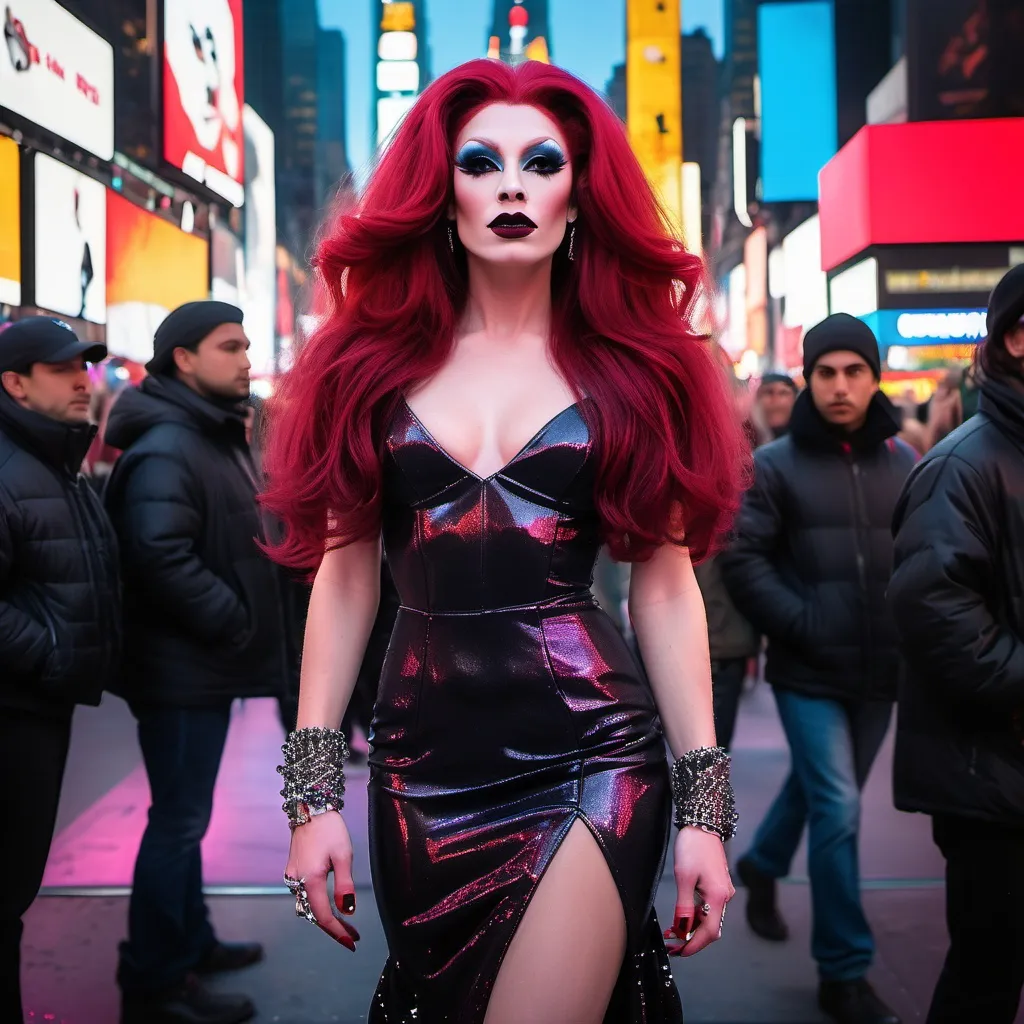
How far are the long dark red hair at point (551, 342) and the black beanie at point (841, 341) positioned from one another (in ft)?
7.15

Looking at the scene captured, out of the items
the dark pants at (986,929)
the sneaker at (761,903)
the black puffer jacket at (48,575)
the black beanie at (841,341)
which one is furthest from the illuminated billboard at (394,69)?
the dark pants at (986,929)

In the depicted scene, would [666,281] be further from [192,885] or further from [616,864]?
[192,885]

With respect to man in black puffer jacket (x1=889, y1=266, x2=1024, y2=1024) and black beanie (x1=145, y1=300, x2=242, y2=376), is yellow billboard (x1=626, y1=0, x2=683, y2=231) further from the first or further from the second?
man in black puffer jacket (x1=889, y1=266, x2=1024, y2=1024)

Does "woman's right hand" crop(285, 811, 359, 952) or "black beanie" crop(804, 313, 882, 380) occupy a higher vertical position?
"black beanie" crop(804, 313, 882, 380)

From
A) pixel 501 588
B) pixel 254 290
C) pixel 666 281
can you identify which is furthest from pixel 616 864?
pixel 254 290

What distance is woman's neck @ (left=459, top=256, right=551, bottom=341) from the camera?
2.31m

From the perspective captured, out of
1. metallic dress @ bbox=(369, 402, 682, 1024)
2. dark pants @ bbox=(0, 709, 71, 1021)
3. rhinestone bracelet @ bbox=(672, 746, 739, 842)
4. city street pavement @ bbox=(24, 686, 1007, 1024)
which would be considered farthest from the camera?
city street pavement @ bbox=(24, 686, 1007, 1024)

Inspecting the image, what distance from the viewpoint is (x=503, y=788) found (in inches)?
80.9

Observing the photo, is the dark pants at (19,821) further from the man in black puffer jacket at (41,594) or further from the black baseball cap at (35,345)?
the black baseball cap at (35,345)

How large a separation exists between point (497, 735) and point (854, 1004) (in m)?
2.39

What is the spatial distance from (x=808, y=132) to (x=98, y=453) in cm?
709

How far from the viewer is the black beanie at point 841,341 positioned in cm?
444

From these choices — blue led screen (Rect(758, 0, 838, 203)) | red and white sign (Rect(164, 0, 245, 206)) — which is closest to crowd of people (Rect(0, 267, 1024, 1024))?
red and white sign (Rect(164, 0, 245, 206))

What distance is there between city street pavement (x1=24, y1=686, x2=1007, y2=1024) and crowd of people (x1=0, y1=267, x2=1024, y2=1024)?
0.54 feet
